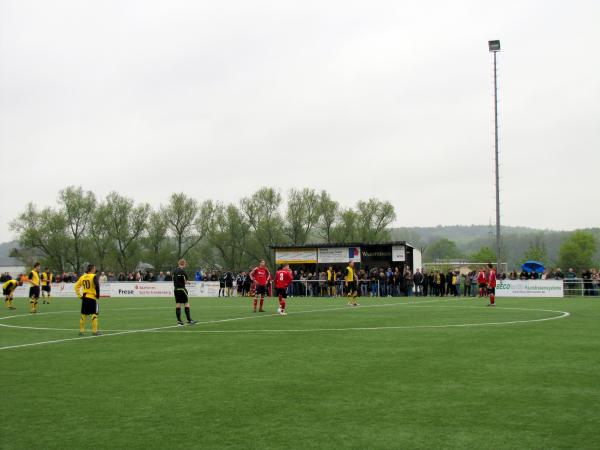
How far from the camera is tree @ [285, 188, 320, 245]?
9788 cm

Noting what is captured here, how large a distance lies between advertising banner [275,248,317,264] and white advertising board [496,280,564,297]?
1423 centimetres

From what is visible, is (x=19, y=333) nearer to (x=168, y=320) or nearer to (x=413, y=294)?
(x=168, y=320)

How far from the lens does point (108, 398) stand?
29.1ft

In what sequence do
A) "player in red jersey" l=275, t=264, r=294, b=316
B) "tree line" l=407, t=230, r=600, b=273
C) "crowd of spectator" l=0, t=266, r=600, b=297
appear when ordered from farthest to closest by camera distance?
"tree line" l=407, t=230, r=600, b=273 < "crowd of spectator" l=0, t=266, r=600, b=297 < "player in red jersey" l=275, t=264, r=294, b=316

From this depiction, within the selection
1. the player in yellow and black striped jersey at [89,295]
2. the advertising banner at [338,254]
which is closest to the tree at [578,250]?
the advertising banner at [338,254]

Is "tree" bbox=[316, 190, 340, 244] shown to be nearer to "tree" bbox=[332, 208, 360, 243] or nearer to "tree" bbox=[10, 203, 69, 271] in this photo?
"tree" bbox=[332, 208, 360, 243]

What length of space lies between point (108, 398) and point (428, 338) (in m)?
8.45

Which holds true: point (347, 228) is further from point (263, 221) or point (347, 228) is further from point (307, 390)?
point (307, 390)

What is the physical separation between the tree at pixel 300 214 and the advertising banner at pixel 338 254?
47.7 m

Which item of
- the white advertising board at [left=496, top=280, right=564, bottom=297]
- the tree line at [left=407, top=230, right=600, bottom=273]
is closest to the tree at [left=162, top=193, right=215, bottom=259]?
the tree line at [left=407, top=230, right=600, bottom=273]

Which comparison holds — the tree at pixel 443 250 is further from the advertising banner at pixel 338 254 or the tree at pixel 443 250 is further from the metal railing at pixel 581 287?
the metal railing at pixel 581 287

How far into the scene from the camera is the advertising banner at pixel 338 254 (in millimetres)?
49750

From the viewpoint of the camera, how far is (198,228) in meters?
99.8

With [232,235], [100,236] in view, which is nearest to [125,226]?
[100,236]
